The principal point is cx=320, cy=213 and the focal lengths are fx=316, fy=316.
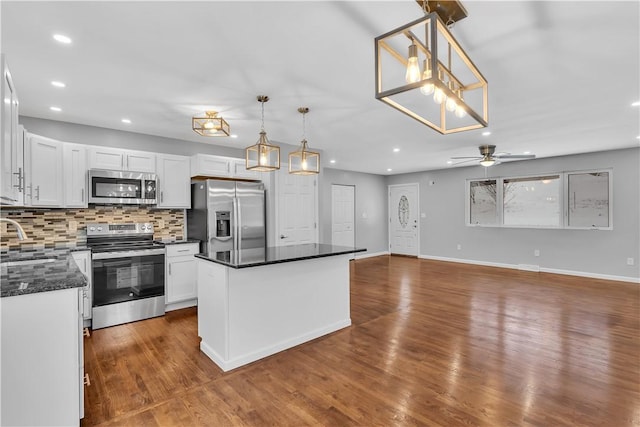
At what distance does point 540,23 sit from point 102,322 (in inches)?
194

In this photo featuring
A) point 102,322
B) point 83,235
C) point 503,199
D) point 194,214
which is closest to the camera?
point 102,322

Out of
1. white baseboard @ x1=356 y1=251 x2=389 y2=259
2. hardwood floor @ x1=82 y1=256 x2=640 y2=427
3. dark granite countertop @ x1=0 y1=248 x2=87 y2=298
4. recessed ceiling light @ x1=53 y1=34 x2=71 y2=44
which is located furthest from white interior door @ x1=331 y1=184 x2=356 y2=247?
recessed ceiling light @ x1=53 y1=34 x2=71 y2=44

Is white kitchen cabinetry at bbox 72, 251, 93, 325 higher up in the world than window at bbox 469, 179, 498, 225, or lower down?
lower down

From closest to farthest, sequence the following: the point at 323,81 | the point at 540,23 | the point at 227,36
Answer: the point at 540,23 < the point at 227,36 < the point at 323,81

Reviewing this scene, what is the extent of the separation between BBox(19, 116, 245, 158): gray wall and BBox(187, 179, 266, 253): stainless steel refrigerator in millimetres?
666

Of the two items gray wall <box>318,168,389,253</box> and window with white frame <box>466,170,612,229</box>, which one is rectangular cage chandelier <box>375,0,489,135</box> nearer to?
window with white frame <box>466,170,612,229</box>

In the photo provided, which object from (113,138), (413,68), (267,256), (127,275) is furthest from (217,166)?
(413,68)

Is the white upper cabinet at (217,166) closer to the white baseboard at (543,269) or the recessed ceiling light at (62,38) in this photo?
the recessed ceiling light at (62,38)

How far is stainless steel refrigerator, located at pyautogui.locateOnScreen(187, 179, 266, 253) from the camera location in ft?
14.5

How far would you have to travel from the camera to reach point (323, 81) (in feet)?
9.26

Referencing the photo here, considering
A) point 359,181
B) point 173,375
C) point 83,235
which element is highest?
point 359,181

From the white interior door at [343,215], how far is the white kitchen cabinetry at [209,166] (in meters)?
3.90

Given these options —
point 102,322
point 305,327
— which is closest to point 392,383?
point 305,327

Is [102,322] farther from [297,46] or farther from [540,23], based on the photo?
[540,23]
